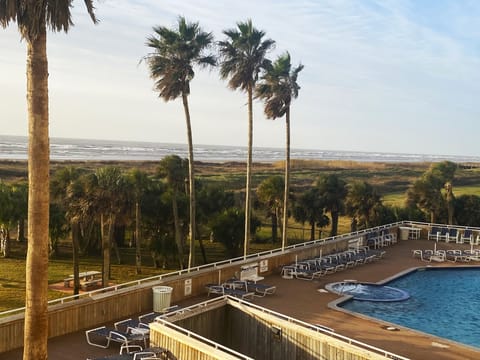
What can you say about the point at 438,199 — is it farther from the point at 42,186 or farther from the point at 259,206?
the point at 42,186

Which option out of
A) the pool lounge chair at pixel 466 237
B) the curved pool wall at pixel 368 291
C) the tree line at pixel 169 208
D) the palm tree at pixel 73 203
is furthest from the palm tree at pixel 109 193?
the pool lounge chair at pixel 466 237

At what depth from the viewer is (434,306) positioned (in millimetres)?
17984

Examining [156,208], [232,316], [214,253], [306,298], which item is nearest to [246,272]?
[306,298]

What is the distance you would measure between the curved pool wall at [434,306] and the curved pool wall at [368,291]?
32 centimetres

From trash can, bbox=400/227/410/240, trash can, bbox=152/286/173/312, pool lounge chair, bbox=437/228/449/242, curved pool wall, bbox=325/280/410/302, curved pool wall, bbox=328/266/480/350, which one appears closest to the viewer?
trash can, bbox=152/286/173/312

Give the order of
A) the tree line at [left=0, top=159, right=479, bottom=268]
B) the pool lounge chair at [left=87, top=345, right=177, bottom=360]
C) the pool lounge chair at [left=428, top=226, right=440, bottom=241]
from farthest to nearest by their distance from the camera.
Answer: the pool lounge chair at [left=428, top=226, right=440, bottom=241]
the tree line at [left=0, top=159, right=479, bottom=268]
the pool lounge chair at [left=87, top=345, right=177, bottom=360]

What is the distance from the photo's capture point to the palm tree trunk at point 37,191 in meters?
7.44

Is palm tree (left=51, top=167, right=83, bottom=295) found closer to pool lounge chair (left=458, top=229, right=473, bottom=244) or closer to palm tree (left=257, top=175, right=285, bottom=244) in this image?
palm tree (left=257, top=175, right=285, bottom=244)

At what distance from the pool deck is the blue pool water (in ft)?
3.89

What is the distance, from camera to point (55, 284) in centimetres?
2475

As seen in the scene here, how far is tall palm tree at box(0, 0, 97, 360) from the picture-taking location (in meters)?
7.42

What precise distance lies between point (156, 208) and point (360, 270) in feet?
46.0

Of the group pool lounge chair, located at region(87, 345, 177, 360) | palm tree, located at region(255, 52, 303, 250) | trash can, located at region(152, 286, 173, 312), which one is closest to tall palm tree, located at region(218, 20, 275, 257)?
palm tree, located at region(255, 52, 303, 250)

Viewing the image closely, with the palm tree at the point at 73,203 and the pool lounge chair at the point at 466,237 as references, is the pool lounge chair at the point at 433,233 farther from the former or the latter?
the palm tree at the point at 73,203
